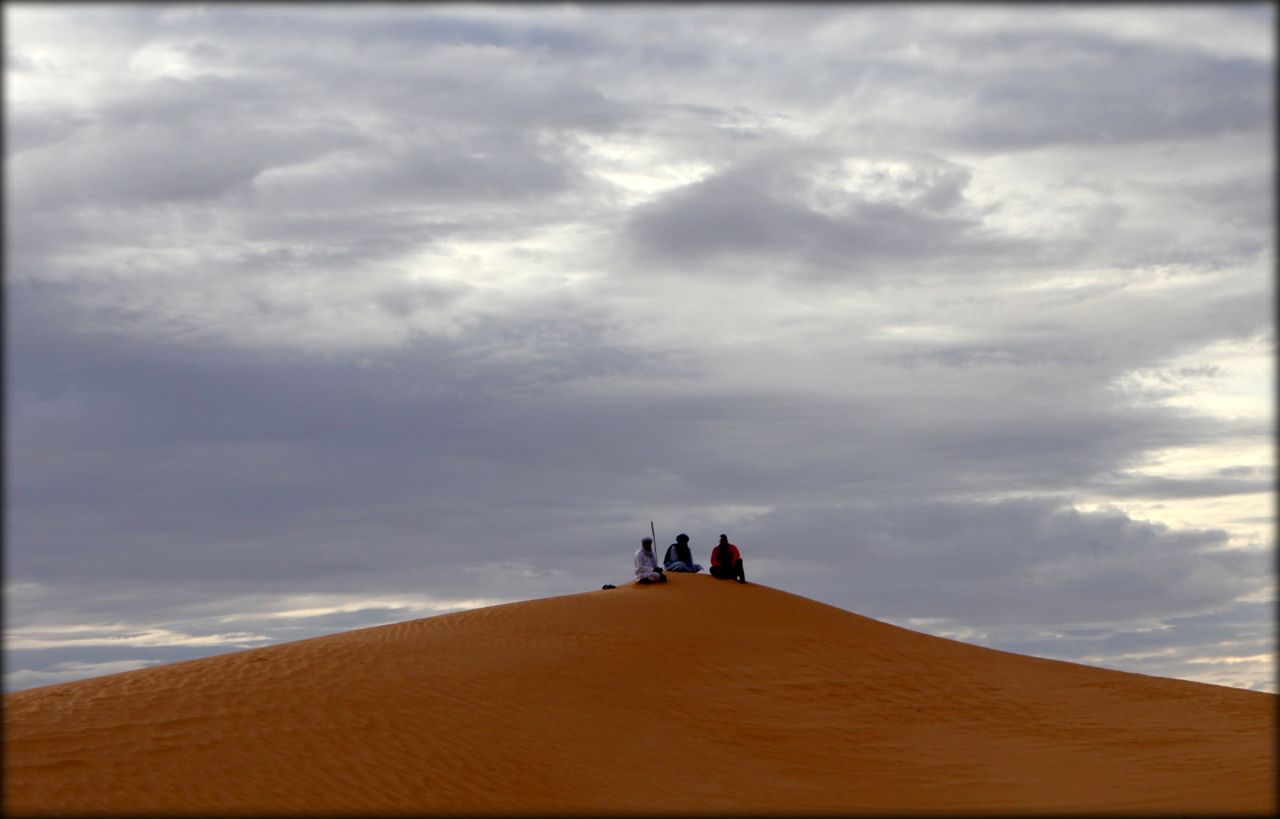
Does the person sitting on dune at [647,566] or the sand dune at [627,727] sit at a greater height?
the person sitting on dune at [647,566]

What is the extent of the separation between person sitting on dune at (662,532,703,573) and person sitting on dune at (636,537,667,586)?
1.02m

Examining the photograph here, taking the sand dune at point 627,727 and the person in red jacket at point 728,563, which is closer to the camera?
the sand dune at point 627,727

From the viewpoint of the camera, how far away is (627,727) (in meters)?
18.7

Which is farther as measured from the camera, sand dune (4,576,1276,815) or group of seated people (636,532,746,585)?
group of seated people (636,532,746,585)

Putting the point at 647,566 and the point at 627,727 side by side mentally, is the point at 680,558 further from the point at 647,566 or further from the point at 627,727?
the point at 627,727

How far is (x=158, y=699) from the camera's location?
18031mm

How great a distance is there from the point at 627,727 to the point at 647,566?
334 inches

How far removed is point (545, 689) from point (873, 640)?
8.84m

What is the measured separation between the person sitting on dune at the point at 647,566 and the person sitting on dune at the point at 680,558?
102 cm

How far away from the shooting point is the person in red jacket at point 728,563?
28125 mm

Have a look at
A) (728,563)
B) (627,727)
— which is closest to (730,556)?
(728,563)

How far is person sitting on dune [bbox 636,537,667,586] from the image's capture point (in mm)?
26969

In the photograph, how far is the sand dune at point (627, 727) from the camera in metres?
15.2

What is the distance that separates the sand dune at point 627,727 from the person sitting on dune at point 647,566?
2.87ft
